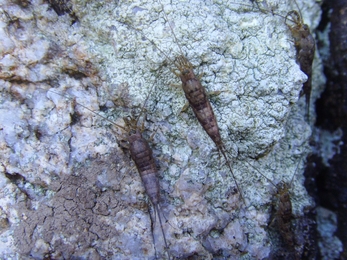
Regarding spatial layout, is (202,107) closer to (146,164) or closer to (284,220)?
(146,164)

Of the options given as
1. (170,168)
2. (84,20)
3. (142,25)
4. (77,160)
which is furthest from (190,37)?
(77,160)

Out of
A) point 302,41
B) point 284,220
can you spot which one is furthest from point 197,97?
point 284,220

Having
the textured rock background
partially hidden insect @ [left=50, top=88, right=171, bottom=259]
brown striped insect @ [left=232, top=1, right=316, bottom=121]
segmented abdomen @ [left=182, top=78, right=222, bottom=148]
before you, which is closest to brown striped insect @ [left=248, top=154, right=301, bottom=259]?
the textured rock background

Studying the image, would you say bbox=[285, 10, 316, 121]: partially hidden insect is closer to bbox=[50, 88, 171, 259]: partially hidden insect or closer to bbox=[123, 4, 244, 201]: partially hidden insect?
bbox=[123, 4, 244, 201]: partially hidden insect

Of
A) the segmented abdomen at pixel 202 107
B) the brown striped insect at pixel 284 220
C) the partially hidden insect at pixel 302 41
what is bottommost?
the brown striped insect at pixel 284 220

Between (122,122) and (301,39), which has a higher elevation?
(301,39)

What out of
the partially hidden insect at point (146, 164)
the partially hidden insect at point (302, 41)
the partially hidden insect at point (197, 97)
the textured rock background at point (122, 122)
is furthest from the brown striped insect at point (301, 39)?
the partially hidden insect at point (146, 164)

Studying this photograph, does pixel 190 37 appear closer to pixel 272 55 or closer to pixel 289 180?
pixel 272 55

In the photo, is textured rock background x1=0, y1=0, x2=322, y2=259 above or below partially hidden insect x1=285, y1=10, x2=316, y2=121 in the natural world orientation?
below

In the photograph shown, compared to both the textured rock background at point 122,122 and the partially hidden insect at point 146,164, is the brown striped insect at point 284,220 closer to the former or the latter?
the textured rock background at point 122,122

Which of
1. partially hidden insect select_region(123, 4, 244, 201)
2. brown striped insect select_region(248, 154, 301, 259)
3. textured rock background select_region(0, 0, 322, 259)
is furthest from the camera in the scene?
brown striped insect select_region(248, 154, 301, 259)
